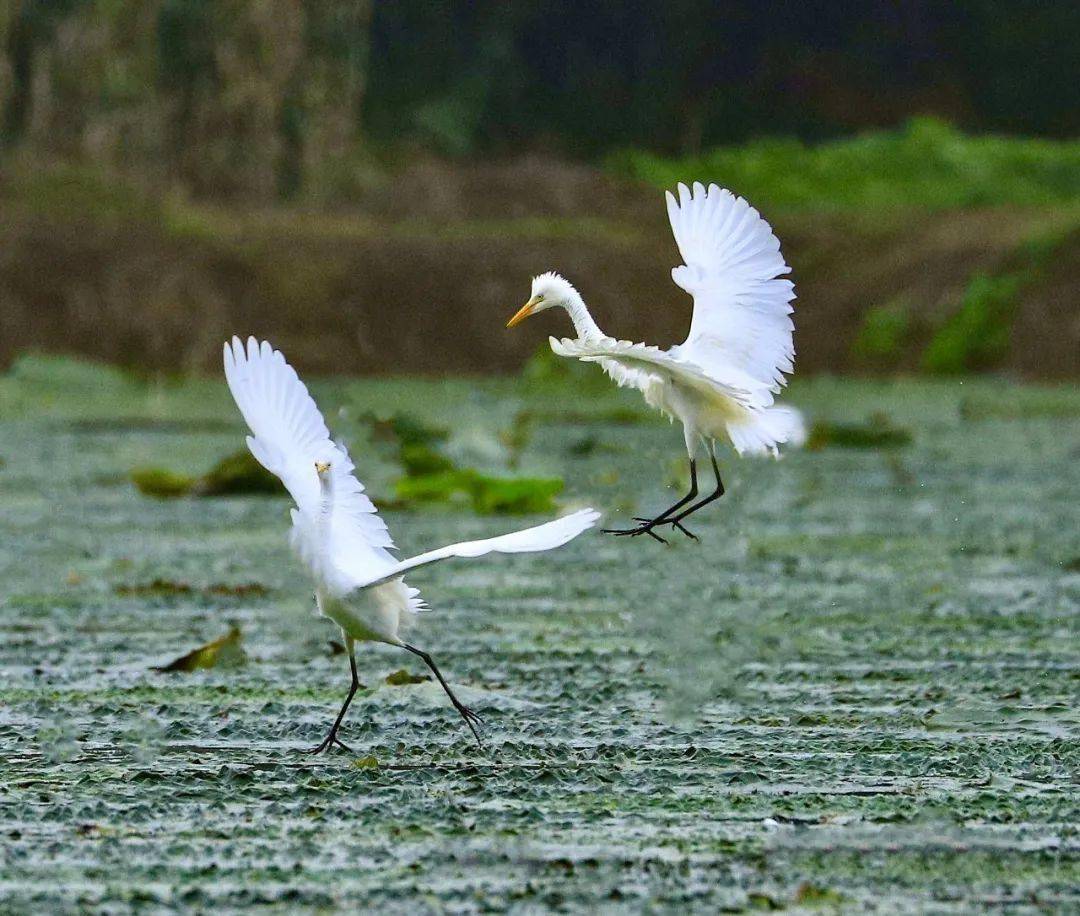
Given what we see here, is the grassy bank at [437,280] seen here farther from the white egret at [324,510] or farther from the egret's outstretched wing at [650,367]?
the white egret at [324,510]

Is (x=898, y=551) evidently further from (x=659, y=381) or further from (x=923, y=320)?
(x=923, y=320)

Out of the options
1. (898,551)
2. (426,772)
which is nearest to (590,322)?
(426,772)

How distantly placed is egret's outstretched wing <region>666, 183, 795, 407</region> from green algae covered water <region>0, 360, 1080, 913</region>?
69 centimetres

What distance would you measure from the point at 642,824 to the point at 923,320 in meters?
13.8

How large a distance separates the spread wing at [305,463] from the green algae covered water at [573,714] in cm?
34

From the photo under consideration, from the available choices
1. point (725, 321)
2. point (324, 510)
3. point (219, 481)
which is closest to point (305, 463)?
point (324, 510)

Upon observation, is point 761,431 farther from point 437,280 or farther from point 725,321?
point 437,280

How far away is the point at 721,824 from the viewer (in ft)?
11.8

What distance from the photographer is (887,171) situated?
20.6 meters

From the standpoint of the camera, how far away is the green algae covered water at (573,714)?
129 inches

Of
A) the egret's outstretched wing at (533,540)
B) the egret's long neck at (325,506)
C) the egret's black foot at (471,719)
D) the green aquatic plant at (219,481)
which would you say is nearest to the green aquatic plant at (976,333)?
the green aquatic plant at (219,481)

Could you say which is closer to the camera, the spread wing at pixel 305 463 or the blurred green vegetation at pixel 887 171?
the spread wing at pixel 305 463

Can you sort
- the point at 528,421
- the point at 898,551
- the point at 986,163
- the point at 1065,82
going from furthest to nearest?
the point at 1065,82, the point at 986,163, the point at 528,421, the point at 898,551

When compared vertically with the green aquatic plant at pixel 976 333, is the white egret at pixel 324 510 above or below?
below
